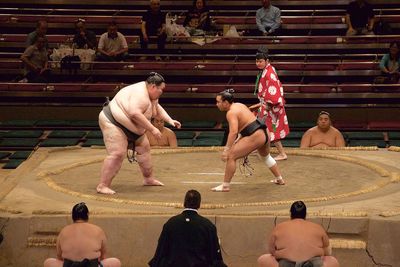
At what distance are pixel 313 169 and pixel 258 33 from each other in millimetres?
3053

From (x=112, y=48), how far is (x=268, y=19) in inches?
56.7

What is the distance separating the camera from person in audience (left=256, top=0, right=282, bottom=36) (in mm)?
8883

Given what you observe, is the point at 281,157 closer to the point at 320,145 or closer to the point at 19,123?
the point at 320,145

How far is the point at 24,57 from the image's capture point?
8547mm

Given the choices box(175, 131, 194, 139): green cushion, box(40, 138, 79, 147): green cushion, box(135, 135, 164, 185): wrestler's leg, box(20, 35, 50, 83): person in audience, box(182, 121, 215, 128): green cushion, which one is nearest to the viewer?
box(135, 135, 164, 185): wrestler's leg

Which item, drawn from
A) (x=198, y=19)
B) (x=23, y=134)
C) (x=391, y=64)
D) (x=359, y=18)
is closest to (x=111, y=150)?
(x=23, y=134)

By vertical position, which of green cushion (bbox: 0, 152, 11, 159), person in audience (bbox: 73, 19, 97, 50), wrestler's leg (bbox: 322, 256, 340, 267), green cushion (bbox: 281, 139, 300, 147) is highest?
person in audience (bbox: 73, 19, 97, 50)

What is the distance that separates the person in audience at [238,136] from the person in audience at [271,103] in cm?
76

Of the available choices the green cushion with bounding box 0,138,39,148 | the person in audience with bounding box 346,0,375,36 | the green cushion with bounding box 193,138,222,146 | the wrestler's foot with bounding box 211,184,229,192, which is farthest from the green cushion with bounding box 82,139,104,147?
the person in audience with bounding box 346,0,375,36

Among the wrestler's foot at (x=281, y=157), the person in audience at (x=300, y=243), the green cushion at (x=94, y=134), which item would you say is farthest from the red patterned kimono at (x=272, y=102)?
the person in audience at (x=300, y=243)

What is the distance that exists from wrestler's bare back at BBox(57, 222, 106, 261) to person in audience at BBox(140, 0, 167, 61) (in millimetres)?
4618

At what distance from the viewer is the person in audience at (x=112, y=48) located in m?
8.74

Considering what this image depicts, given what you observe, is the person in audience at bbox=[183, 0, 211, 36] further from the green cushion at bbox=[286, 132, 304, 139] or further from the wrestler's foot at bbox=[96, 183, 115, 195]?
the wrestler's foot at bbox=[96, 183, 115, 195]

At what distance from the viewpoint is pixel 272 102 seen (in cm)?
661
